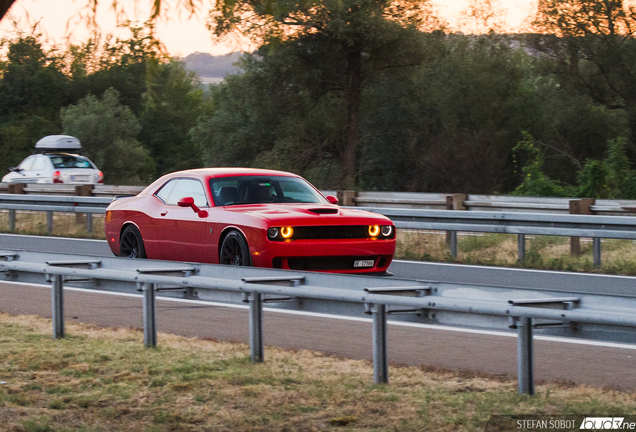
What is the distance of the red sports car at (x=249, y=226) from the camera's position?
9859 millimetres

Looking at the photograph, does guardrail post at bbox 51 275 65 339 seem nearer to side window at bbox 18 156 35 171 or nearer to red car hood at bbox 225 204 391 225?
red car hood at bbox 225 204 391 225

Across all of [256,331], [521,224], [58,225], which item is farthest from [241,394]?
[58,225]

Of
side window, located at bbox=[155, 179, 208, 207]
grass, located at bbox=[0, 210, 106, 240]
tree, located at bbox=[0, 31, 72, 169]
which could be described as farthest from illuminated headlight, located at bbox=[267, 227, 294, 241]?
tree, located at bbox=[0, 31, 72, 169]

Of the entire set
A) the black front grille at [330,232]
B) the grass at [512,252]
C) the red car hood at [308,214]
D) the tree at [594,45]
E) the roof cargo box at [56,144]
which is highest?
the tree at [594,45]

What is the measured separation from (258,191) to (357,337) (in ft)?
9.64

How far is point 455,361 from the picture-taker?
743cm

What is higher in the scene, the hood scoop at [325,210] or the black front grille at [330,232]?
the hood scoop at [325,210]

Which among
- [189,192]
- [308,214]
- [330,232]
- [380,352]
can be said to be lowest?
[380,352]

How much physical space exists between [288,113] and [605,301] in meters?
31.0

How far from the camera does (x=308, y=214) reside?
1012cm

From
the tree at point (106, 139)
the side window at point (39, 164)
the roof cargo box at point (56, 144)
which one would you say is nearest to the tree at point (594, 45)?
the roof cargo box at point (56, 144)

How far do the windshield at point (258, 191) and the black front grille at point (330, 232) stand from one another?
1.06 meters

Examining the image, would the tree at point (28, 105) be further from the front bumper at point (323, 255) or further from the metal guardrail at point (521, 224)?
the front bumper at point (323, 255)

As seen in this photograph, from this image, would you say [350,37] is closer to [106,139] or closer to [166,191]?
[106,139]
